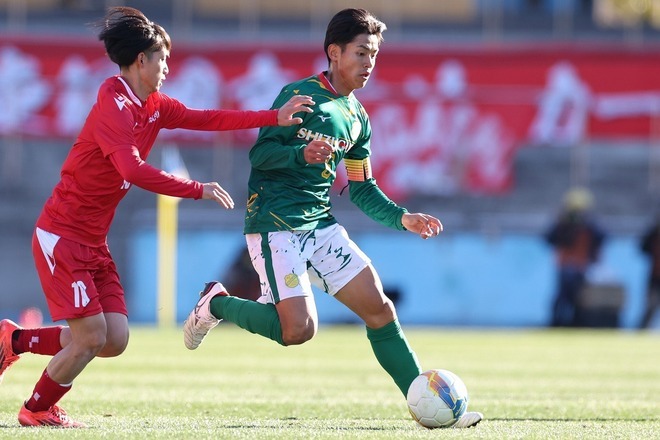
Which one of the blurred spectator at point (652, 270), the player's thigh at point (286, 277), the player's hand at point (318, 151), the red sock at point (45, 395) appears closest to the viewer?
the red sock at point (45, 395)

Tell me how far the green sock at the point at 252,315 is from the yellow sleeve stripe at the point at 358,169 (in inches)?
40.1

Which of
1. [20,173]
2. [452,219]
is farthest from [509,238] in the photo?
[20,173]

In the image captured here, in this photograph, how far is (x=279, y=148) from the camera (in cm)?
787

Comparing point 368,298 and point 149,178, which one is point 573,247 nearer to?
point 368,298

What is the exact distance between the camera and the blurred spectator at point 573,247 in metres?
25.2

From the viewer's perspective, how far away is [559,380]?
12883 millimetres

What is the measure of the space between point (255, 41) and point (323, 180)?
21.1 metres

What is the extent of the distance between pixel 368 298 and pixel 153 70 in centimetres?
181

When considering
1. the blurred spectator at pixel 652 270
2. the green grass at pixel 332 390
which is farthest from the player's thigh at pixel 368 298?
the blurred spectator at pixel 652 270

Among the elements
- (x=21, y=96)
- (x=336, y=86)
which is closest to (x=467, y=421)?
(x=336, y=86)

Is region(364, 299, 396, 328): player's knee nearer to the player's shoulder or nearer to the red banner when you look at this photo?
the player's shoulder

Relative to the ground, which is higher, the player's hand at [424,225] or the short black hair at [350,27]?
the short black hair at [350,27]

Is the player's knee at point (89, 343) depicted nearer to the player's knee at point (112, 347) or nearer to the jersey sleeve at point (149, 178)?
the player's knee at point (112, 347)

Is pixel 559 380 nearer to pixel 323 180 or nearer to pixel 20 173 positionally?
pixel 323 180
